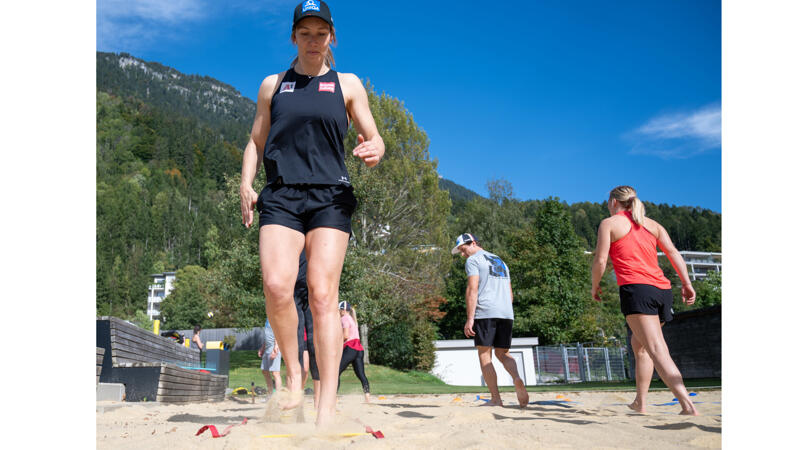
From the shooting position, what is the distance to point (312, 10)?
2.88m

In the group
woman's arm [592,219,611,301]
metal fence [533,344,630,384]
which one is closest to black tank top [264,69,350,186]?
woman's arm [592,219,611,301]

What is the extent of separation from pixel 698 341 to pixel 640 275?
12100 mm

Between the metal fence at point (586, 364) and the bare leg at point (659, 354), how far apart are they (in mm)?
23402

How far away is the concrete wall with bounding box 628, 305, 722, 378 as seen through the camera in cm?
1360

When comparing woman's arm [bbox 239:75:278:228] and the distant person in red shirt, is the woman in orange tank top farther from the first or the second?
Result: the distant person in red shirt

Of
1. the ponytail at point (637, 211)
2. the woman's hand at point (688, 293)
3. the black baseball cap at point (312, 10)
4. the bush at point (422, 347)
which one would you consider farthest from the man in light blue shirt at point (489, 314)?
the bush at point (422, 347)

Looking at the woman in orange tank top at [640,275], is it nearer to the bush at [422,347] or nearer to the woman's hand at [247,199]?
the woman's hand at [247,199]

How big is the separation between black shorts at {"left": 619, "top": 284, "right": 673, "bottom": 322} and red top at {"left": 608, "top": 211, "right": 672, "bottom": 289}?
48 millimetres

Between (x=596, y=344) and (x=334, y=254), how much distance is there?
3995 centimetres

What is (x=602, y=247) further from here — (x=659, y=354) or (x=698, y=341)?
(x=698, y=341)
